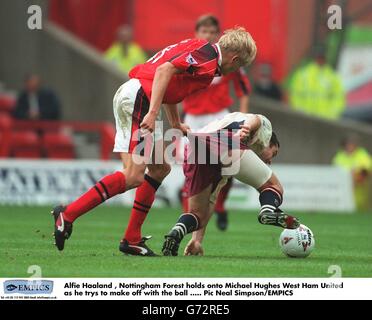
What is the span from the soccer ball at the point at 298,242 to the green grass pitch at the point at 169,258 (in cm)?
10

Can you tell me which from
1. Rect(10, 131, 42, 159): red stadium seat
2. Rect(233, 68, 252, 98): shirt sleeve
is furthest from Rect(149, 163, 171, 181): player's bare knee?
Rect(10, 131, 42, 159): red stadium seat

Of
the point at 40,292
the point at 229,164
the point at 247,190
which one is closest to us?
the point at 40,292

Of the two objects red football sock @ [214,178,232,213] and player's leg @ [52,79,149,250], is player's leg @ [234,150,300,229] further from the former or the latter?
red football sock @ [214,178,232,213]

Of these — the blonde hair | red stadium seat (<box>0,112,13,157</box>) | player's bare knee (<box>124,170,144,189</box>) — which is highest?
the blonde hair

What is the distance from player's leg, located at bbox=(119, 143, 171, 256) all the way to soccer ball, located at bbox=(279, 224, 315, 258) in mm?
1188

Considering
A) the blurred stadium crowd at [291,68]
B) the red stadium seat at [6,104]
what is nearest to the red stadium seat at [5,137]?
the blurred stadium crowd at [291,68]

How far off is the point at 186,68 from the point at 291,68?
13.7 meters

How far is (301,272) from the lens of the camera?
8898 millimetres

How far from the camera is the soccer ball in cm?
1010

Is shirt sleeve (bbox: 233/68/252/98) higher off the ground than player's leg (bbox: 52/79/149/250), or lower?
lower

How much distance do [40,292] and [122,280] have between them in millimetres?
563

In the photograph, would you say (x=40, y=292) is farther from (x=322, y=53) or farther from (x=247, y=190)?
(x=322, y=53)

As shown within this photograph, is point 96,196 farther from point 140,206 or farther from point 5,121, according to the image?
point 5,121

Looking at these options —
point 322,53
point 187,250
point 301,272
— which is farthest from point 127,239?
point 322,53
